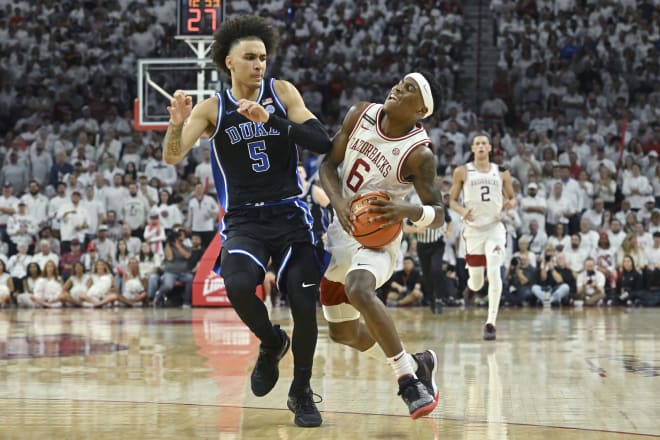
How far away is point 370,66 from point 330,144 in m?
15.2

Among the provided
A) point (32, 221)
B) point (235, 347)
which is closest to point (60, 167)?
point (32, 221)

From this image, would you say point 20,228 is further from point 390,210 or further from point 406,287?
point 390,210

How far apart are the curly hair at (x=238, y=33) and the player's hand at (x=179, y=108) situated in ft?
2.02

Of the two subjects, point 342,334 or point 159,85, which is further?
point 159,85

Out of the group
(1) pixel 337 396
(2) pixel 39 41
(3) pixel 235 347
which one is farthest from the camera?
(2) pixel 39 41

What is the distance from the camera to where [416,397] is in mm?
4934

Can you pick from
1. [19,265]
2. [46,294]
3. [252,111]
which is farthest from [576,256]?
[252,111]

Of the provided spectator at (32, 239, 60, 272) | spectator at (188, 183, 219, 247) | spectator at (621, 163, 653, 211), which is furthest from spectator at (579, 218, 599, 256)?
spectator at (32, 239, 60, 272)

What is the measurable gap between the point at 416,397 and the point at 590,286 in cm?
1154

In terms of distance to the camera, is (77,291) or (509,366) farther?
(77,291)

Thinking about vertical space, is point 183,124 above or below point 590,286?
above

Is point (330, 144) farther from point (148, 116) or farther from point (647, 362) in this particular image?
point (148, 116)

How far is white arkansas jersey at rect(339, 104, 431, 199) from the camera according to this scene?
550 centimetres

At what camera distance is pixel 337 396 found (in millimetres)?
6051
